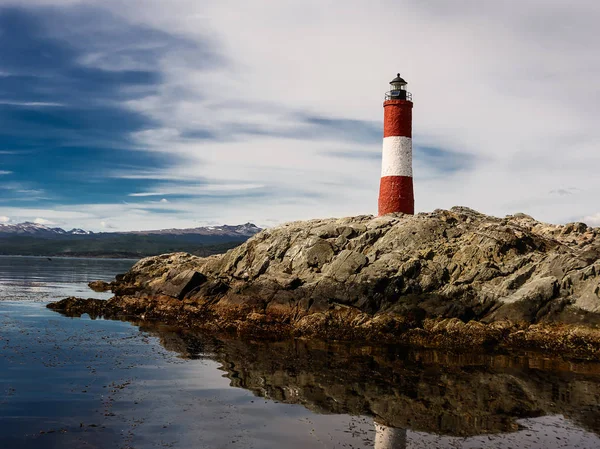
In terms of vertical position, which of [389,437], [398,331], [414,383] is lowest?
[389,437]

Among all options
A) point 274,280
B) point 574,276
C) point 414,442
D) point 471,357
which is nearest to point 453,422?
point 414,442

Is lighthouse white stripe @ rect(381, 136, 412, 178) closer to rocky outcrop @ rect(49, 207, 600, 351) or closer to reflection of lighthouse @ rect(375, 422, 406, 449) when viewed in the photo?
rocky outcrop @ rect(49, 207, 600, 351)

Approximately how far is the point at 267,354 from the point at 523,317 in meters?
16.0

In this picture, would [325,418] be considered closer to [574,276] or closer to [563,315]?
Answer: [563,315]

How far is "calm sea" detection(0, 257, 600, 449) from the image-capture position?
15.6m

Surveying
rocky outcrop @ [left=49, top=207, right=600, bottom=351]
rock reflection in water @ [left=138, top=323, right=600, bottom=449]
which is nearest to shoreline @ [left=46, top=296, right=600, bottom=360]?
rocky outcrop @ [left=49, top=207, right=600, bottom=351]

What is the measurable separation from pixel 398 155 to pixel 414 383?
1139 inches

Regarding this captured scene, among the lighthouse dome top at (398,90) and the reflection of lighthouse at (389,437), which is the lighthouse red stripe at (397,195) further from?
the reflection of lighthouse at (389,437)

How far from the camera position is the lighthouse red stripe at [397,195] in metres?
47.7

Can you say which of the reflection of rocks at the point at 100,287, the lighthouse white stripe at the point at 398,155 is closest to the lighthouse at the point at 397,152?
the lighthouse white stripe at the point at 398,155

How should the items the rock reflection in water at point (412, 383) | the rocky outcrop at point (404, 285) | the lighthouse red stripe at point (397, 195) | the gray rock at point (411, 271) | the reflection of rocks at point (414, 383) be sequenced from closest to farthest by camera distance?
the rock reflection in water at point (412, 383) < the reflection of rocks at point (414, 383) < the rocky outcrop at point (404, 285) < the gray rock at point (411, 271) < the lighthouse red stripe at point (397, 195)

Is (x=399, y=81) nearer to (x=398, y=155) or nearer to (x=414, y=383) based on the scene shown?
(x=398, y=155)

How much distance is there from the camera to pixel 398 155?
156ft

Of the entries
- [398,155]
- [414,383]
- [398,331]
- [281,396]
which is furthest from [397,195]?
[281,396]
